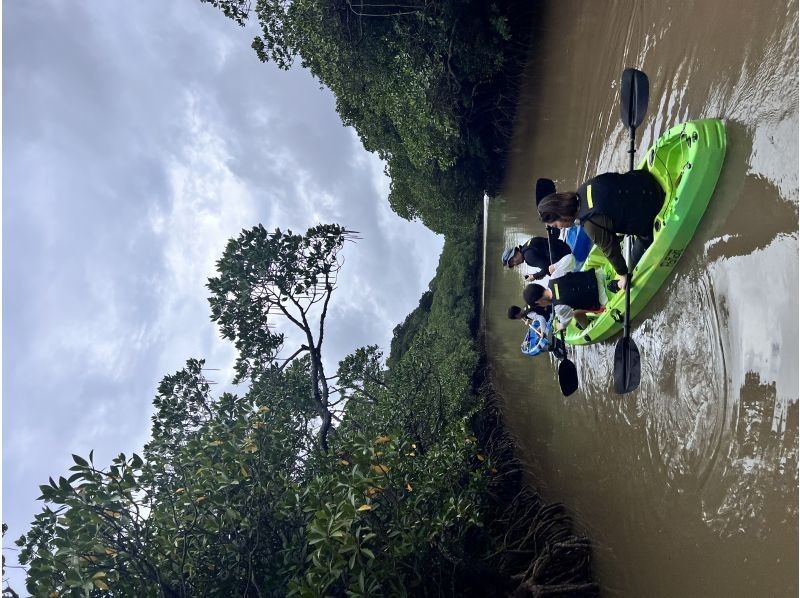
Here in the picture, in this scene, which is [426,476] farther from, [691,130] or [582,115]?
[582,115]

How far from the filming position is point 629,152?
215 inches

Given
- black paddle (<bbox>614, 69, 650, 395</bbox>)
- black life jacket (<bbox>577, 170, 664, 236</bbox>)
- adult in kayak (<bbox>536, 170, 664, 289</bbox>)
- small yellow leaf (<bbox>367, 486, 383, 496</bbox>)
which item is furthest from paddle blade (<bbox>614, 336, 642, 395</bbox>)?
small yellow leaf (<bbox>367, 486, 383, 496</bbox>)

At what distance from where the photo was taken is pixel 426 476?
6.33 metres

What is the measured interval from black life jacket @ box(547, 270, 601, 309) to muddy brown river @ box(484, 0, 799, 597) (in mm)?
601

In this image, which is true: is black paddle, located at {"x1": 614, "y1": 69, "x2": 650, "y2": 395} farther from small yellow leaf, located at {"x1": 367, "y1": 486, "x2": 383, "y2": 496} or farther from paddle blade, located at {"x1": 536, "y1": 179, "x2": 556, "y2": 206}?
small yellow leaf, located at {"x1": 367, "y1": 486, "x2": 383, "y2": 496}

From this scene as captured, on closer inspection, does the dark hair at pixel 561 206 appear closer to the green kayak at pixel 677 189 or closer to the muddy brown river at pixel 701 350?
the green kayak at pixel 677 189

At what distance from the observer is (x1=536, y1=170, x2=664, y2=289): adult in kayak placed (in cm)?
486

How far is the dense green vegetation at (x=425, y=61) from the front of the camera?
8.28 metres

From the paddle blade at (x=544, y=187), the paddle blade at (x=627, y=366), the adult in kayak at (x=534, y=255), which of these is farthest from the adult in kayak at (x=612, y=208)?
the adult in kayak at (x=534, y=255)

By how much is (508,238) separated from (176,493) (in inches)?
311

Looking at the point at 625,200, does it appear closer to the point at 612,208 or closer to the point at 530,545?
the point at 612,208

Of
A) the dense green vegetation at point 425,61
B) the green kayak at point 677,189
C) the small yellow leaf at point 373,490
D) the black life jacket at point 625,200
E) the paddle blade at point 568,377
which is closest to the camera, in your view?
the green kayak at point 677,189

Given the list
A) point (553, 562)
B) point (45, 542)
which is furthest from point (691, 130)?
point (45, 542)

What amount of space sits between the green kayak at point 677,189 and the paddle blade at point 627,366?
0.50m
